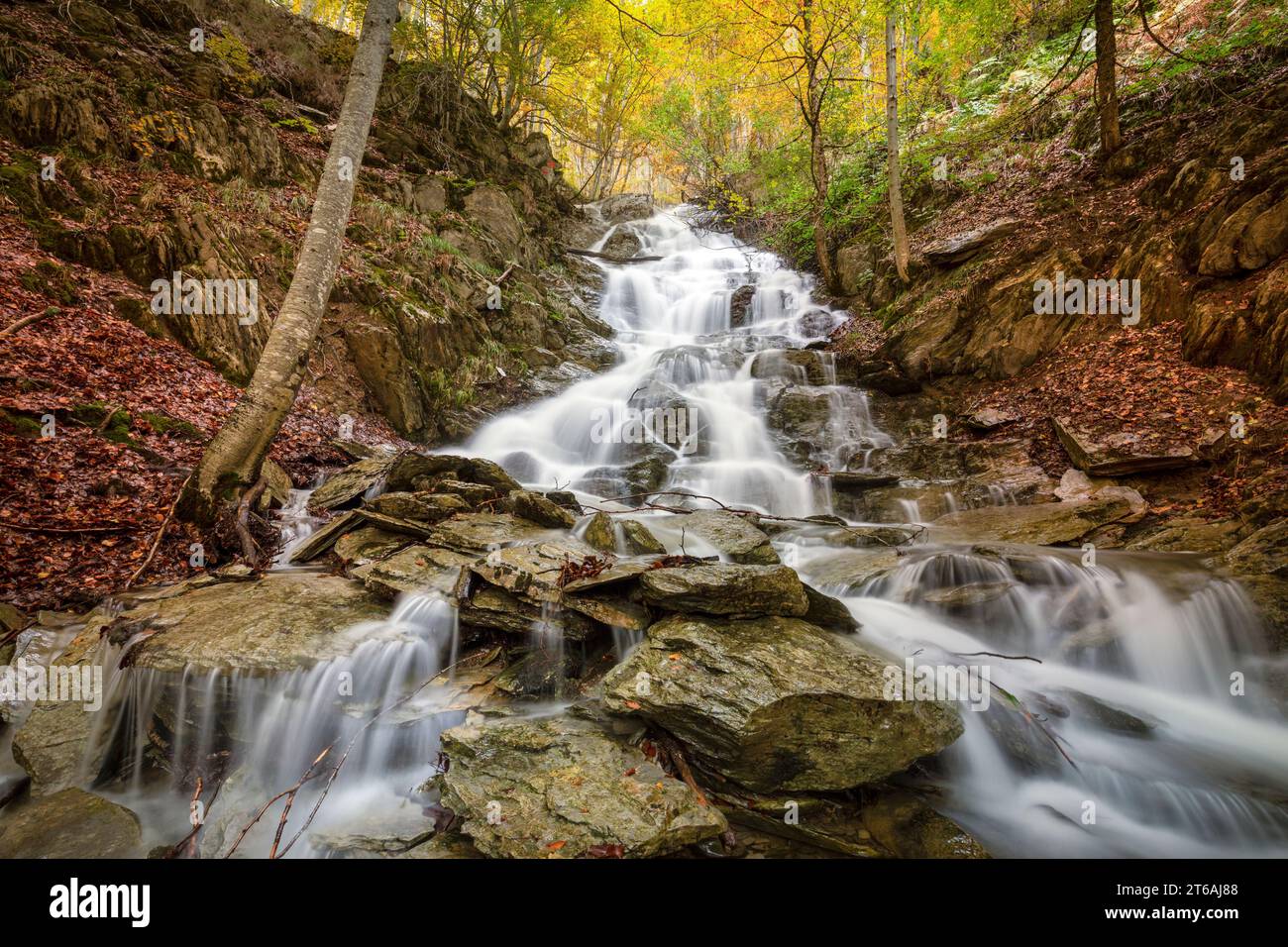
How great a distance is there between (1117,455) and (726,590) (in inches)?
248

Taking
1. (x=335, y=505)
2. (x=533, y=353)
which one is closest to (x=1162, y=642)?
(x=335, y=505)

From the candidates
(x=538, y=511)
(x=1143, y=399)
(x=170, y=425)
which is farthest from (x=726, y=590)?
(x=1143, y=399)

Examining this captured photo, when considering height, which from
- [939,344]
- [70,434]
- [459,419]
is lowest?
[70,434]

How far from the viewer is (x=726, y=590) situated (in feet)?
12.6

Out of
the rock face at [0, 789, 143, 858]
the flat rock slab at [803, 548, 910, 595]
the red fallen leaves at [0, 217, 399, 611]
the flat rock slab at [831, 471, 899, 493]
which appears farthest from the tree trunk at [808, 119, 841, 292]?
the rock face at [0, 789, 143, 858]

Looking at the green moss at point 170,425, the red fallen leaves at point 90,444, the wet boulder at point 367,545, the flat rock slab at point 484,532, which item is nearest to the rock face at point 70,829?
the red fallen leaves at point 90,444

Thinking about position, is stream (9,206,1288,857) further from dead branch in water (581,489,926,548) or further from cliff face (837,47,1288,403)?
cliff face (837,47,1288,403)

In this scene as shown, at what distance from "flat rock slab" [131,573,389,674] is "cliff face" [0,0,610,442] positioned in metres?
4.81

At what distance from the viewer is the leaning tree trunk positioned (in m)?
5.01

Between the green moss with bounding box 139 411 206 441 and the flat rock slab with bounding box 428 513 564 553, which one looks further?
the green moss with bounding box 139 411 206 441

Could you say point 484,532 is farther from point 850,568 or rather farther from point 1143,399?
point 1143,399
